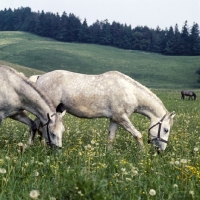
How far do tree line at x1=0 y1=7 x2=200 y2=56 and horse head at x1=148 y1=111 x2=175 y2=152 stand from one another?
126m

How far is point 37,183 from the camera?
5.27 m

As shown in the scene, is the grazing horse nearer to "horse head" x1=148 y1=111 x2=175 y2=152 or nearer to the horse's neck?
the horse's neck

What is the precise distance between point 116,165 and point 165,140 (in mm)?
3709

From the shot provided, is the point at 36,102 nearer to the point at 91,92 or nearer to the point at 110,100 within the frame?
the point at 91,92

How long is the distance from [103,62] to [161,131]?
9571 centimetres

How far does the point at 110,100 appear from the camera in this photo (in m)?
10.1

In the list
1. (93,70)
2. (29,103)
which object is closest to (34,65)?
(93,70)

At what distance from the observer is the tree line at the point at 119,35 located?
438ft

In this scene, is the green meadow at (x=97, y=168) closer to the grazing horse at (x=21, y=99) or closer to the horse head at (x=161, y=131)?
the horse head at (x=161, y=131)

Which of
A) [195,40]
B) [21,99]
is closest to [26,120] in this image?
[21,99]

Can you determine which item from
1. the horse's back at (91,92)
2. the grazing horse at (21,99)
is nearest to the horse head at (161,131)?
the horse's back at (91,92)

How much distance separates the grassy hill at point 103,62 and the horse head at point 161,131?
239ft

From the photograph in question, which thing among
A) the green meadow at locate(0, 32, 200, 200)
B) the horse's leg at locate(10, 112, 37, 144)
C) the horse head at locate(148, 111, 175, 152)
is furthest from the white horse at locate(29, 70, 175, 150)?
the horse's leg at locate(10, 112, 37, 144)

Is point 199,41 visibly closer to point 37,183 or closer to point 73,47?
point 73,47
